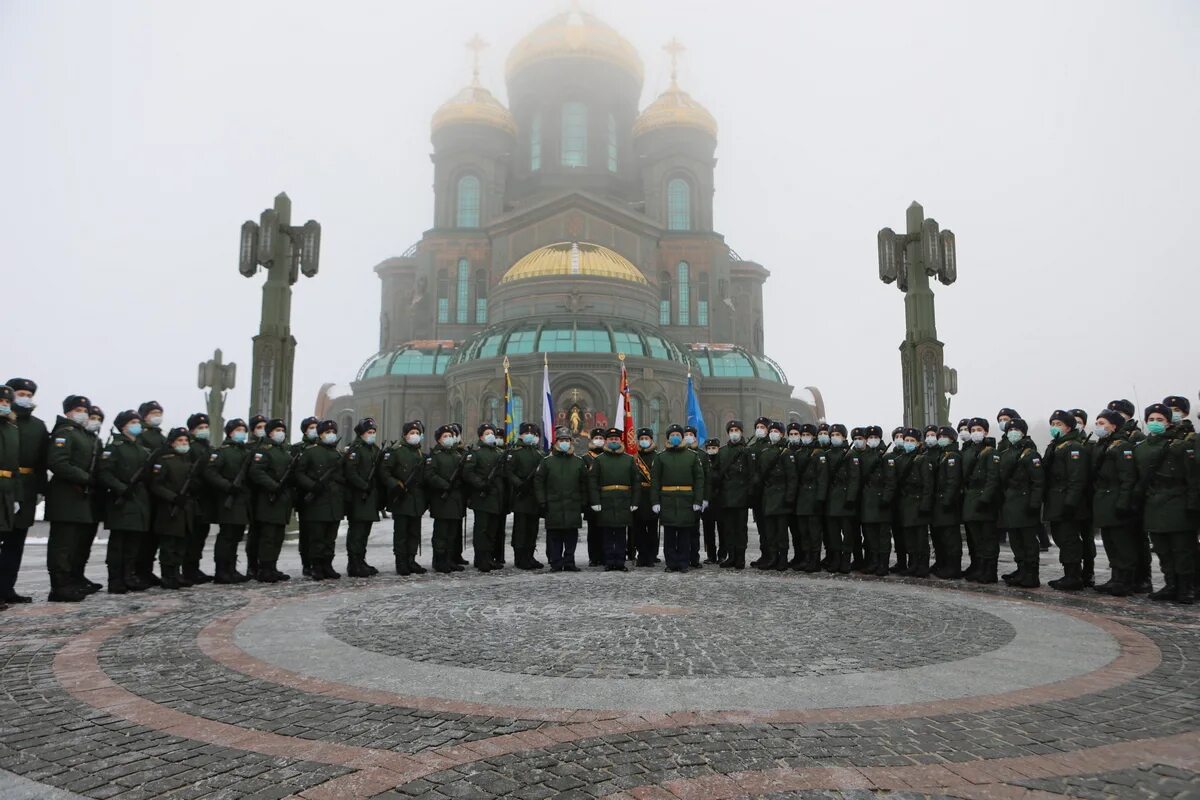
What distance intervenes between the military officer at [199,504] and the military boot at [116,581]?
0.81 m

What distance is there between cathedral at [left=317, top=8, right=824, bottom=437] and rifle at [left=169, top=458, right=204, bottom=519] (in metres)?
25.3

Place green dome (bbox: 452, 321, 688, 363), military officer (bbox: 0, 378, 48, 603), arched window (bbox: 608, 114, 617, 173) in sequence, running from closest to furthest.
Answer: military officer (bbox: 0, 378, 48, 603) → green dome (bbox: 452, 321, 688, 363) → arched window (bbox: 608, 114, 617, 173)

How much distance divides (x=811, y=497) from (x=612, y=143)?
46.6 m

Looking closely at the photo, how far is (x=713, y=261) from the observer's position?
163 feet

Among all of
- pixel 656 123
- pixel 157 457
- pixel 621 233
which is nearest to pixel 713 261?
pixel 621 233

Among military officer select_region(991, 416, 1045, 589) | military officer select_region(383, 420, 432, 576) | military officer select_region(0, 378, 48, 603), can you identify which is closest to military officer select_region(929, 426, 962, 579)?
military officer select_region(991, 416, 1045, 589)

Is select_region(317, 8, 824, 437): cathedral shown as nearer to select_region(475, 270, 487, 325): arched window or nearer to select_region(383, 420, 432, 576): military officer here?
select_region(475, 270, 487, 325): arched window

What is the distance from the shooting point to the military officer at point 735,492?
1127 cm

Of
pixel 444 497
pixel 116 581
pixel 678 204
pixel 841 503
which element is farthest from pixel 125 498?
pixel 678 204

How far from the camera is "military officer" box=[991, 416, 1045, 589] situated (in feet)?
29.6

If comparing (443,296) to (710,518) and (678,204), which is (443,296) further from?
(710,518)

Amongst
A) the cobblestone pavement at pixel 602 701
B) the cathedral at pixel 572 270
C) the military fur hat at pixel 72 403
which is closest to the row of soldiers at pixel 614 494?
the military fur hat at pixel 72 403

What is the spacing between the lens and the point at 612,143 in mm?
53344

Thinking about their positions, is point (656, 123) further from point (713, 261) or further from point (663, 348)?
point (663, 348)
